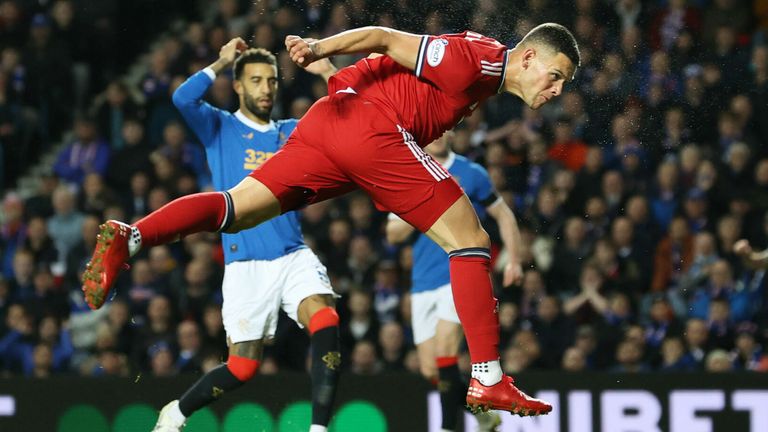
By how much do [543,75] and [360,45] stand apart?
84 centimetres

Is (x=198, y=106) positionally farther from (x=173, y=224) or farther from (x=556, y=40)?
(x=556, y=40)

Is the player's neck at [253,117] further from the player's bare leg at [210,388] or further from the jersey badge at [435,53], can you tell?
the jersey badge at [435,53]

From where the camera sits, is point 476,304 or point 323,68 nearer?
point 476,304

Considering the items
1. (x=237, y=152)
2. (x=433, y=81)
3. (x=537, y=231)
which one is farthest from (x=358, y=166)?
(x=537, y=231)

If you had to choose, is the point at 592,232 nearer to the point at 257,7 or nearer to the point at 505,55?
the point at 257,7

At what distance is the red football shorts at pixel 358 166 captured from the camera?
596 cm

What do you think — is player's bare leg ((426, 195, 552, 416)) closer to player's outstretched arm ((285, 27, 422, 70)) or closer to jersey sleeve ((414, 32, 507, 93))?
jersey sleeve ((414, 32, 507, 93))

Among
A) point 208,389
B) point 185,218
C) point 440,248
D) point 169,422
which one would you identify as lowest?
point 169,422

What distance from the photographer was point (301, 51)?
5746 millimetres

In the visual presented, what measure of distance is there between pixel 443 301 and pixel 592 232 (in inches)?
87.8

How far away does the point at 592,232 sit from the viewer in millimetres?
10383

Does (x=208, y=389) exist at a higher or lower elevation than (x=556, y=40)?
lower

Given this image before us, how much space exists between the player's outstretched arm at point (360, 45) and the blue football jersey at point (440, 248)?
241 cm

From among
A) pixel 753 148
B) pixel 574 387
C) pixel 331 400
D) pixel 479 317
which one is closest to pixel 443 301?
pixel 574 387
